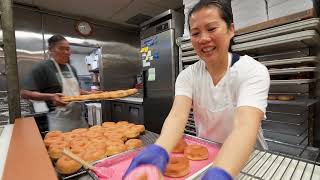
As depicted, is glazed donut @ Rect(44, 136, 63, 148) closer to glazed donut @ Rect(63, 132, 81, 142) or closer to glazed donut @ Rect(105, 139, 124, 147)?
glazed donut @ Rect(63, 132, 81, 142)

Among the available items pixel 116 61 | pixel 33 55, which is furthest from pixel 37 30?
pixel 116 61

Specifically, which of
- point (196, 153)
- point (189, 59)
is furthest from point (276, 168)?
point (189, 59)

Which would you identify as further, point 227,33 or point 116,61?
point 116,61

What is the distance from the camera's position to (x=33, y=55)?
3.61 metres

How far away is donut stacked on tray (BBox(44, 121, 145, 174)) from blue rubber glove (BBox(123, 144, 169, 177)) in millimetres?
311

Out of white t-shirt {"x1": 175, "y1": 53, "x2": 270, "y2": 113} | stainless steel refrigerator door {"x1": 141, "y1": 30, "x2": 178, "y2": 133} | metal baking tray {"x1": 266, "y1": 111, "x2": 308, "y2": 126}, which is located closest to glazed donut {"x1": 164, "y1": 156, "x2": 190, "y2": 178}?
white t-shirt {"x1": 175, "y1": 53, "x2": 270, "y2": 113}

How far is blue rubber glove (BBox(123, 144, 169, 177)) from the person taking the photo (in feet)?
2.03

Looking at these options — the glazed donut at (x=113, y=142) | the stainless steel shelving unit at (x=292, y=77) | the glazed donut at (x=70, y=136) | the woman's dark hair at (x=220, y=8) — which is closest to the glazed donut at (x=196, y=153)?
the glazed donut at (x=113, y=142)

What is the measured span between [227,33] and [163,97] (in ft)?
7.23

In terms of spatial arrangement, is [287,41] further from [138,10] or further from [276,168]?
[138,10]

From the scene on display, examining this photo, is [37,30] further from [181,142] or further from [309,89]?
[309,89]

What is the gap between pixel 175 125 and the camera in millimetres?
910

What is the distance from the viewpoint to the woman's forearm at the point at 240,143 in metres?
0.60

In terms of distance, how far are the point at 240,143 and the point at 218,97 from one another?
44 centimetres
